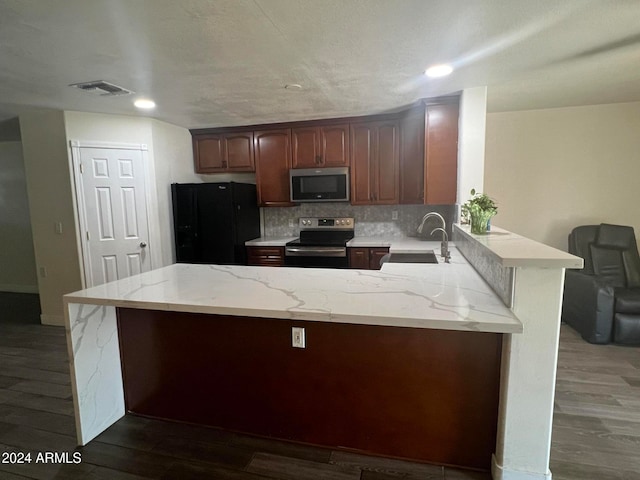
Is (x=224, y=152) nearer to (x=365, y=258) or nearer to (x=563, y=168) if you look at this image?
(x=365, y=258)

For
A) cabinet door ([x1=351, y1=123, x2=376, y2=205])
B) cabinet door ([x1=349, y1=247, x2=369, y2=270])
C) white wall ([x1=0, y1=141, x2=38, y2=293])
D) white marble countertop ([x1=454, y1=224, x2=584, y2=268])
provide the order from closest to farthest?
1. white marble countertop ([x1=454, y1=224, x2=584, y2=268])
2. cabinet door ([x1=349, y1=247, x2=369, y2=270])
3. cabinet door ([x1=351, y1=123, x2=376, y2=205])
4. white wall ([x1=0, y1=141, x2=38, y2=293])

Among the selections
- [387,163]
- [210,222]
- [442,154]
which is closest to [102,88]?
[210,222]

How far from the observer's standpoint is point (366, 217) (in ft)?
14.0

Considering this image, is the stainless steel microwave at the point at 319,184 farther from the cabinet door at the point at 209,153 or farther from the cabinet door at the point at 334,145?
the cabinet door at the point at 209,153

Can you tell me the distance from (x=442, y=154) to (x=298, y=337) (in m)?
2.43

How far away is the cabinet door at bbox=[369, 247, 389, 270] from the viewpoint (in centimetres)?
363

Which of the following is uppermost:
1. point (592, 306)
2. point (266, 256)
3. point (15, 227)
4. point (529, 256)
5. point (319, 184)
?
point (319, 184)

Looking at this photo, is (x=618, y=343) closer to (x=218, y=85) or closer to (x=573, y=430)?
(x=573, y=430)

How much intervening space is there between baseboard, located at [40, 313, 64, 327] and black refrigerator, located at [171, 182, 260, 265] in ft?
4.71

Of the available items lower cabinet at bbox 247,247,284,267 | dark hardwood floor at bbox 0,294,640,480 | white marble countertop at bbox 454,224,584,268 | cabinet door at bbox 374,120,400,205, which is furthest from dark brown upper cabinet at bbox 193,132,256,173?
white marble countertop at bbox 454,224,584,268

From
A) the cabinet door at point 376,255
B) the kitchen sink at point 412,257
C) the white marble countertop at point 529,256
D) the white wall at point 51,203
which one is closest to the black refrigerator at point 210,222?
the white wall at point 51,203

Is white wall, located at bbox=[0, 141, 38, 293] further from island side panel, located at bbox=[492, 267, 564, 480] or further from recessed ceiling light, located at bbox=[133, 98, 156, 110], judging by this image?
island side panel, located at bbox=[492, 267, 564, 480]

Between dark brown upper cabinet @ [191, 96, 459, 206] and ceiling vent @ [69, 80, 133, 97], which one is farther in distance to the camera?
dark brown upper cabinet @ [191, 96, 459, 206]

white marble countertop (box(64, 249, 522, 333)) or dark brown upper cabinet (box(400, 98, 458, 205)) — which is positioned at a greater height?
dark brown upper cabinet (box(400, 98, 458, 205))
